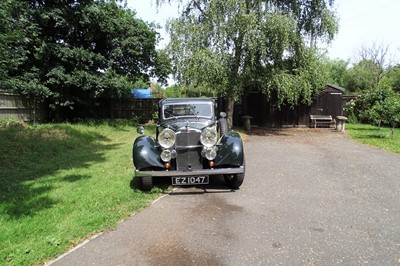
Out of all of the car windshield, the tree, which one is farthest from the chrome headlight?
the tree

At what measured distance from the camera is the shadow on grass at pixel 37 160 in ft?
16.2

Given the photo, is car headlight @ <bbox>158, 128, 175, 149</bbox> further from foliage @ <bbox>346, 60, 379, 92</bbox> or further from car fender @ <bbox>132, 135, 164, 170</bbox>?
foliage @ <bbox>346, 60, 379, 92</bbox>

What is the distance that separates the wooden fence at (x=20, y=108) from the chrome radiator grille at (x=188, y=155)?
10.7 meters

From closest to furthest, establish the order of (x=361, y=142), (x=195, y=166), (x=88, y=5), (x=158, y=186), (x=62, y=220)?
(x=62, y=220) → (x=195, y=166) → (x=158, y=186) → (x=361, y=142) → (x=88, y=5)

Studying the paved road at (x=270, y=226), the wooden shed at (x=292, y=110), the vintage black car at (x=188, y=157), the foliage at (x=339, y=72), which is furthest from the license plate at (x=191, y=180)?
the foliage at (x=339, y=72)

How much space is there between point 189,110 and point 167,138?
140cm

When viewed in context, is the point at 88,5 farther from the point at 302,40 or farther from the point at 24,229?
the point at 24,229

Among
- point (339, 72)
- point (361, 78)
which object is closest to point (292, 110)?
point (361, 78)

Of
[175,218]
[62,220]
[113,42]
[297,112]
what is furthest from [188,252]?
[297,112]

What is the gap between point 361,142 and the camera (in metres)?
12.5

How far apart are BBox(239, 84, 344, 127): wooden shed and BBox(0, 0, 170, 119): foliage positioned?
5.68 meters

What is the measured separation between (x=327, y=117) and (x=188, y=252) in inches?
640

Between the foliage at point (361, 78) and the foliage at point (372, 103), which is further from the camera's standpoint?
the foliage at point (361, 78)

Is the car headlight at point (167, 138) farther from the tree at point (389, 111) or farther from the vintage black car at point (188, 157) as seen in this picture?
the tree at point (389, 111)
